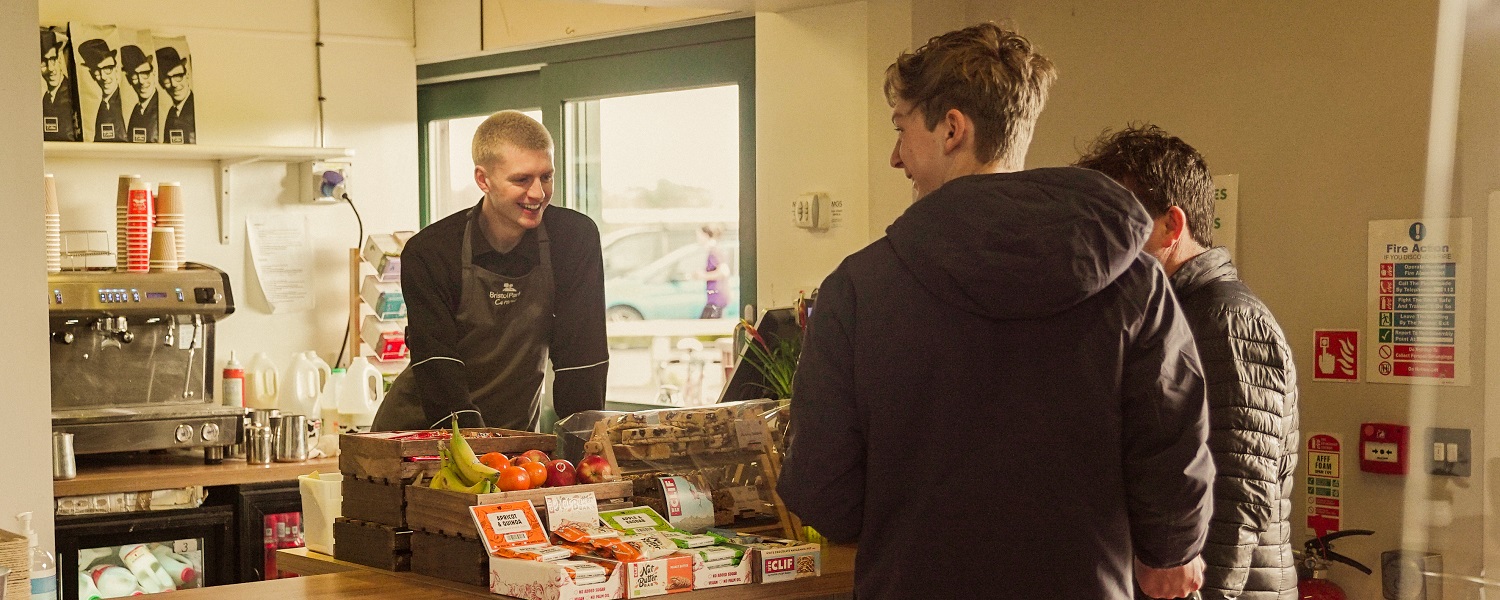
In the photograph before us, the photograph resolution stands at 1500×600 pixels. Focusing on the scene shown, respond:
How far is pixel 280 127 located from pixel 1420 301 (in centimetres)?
404

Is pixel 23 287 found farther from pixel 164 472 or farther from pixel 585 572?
pixel 585 572

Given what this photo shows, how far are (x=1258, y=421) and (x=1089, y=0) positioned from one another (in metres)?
1.67

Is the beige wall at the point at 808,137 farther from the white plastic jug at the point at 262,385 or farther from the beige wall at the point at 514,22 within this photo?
the white plastic jug at the point at 262,385

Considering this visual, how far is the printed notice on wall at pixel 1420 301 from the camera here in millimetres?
2740

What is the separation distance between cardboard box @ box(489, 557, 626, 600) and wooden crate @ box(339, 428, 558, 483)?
333 mm

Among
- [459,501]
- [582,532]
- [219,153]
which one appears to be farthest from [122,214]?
[582,532]

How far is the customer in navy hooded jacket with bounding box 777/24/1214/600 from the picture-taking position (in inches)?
63.2

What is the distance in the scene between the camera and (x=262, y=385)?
16.6ft

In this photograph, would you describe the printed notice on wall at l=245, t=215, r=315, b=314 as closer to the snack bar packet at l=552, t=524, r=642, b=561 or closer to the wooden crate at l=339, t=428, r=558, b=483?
the wooden crate at l=339, t=428, r=558, b=483

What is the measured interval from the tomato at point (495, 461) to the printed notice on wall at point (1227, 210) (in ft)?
→ 5.35

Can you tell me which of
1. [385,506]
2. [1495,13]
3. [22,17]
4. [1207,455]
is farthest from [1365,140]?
[22,17]

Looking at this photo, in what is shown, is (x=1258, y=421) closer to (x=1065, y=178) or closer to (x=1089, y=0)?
(x=1065, y=178)

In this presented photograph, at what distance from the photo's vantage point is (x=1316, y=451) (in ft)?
9.72

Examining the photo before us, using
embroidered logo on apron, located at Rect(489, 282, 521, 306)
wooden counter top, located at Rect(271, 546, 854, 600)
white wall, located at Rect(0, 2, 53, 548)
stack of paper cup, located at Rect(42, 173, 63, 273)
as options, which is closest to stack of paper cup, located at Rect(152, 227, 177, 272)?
stack of paper cup, located at Rect(42, 173, 63, 273)
